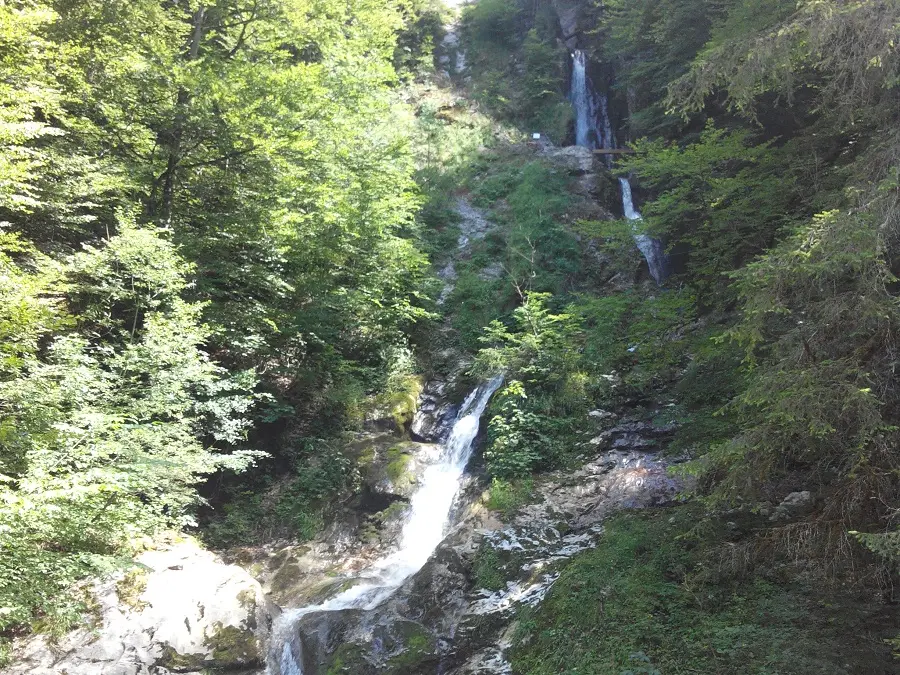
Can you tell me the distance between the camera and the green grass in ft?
15.3

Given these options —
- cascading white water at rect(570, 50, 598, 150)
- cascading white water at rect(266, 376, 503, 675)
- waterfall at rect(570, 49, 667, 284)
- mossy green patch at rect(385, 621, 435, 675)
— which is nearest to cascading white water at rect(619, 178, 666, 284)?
waterfall at rect(570, 49, 667, 284)

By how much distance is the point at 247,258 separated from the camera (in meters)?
11.2

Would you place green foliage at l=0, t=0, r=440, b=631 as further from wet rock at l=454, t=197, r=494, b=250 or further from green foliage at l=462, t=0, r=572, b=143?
green foliage at l=462, t=0, r=572, b=143

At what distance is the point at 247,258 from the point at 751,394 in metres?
9.68

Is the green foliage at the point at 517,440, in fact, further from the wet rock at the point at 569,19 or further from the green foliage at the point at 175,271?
the wet rock at the point at 569,19

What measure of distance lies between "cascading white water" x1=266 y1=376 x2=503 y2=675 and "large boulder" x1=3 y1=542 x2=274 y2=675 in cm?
36

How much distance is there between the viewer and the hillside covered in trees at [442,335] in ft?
15.9

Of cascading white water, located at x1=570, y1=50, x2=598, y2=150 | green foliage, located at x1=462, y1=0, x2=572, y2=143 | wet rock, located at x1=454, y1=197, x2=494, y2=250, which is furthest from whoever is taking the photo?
green foliage, located at x1=462, y1=0, x2=572, y2=143

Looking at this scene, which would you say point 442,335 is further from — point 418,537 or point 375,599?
point 375,599

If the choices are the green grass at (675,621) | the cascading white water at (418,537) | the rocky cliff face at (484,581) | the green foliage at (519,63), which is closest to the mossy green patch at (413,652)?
the rocky cliff face at (484,581)

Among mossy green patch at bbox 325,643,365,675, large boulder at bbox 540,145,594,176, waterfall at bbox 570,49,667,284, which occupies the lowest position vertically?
mossy green patch at bbox 325,643,365,675

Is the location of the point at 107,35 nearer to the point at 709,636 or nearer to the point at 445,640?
the point at 445,640

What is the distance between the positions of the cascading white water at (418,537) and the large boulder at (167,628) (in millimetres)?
360

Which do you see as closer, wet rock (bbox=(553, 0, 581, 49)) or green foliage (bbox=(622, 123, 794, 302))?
green foliage (bbox=(622, 123, 794, 302))
